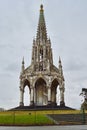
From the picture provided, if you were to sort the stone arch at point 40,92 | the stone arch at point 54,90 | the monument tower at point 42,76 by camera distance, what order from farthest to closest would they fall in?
the stone arch at point 54,90 → the stone arch at point 40,92 → the monument tower at point 42,76

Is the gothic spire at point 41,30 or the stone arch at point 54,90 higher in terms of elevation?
the gothic spire at point 41,30

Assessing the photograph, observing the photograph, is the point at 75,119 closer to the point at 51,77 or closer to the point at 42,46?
the point at 51,77

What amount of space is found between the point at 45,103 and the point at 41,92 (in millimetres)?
3111

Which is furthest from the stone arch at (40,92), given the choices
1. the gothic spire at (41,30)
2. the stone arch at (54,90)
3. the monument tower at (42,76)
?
the gothic spire at (41,30)

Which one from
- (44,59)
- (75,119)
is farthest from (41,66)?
(75,119)

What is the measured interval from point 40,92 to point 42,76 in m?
4.34

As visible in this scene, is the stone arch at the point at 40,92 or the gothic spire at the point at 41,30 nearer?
the stone arch at the point at 40,92

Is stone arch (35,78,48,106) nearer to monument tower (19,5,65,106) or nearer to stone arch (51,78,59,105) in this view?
monument tower (19,5,65,106)

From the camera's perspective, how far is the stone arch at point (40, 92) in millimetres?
69725

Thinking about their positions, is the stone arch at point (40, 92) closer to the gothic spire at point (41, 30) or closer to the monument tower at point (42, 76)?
the monument tower at point (42, 76)

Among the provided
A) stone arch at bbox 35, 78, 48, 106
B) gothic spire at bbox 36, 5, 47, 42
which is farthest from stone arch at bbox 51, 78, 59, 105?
gothic spire at bbox 36, 5, 47, 42

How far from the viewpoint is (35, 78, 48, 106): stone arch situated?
69725mm

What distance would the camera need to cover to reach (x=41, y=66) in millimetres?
72125

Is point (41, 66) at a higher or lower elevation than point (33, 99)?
higher
